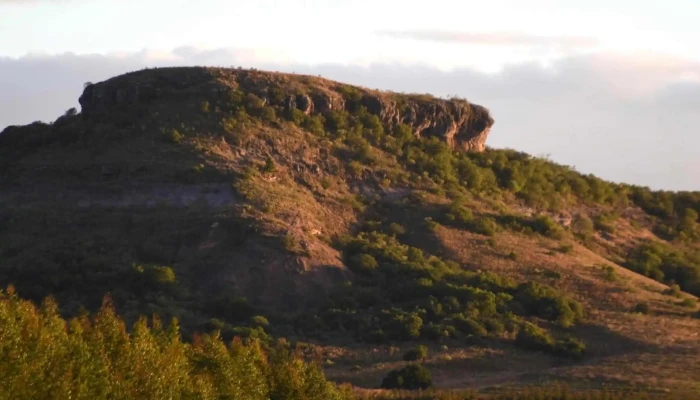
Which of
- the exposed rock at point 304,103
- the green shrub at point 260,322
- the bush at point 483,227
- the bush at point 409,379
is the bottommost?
the bush at point 409,379

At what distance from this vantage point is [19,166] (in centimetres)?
5938

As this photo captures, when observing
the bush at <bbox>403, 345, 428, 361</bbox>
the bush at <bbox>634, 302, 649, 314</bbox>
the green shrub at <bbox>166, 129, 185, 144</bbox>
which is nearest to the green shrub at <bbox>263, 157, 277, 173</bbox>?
the green shrub at <bbox>166, 129, 185, 144</bbox>

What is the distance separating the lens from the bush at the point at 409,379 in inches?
1703

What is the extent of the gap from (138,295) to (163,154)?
31.0ft

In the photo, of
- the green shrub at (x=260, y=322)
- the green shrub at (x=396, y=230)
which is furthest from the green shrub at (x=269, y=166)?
the green shrub at (x=260, y=322)

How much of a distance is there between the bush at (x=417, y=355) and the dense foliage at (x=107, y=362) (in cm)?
1761

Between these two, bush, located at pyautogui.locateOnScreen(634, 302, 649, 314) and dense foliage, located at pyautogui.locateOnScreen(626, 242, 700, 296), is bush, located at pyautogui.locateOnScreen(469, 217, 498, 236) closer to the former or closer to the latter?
dense foliage, located at pyautogui.locateOnScreen(626, 242, 700, 296)

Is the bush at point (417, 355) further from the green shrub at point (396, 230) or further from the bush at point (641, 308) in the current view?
the green shrub at point (396, 230)

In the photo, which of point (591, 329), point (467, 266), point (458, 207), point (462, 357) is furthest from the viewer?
point (458, 207)

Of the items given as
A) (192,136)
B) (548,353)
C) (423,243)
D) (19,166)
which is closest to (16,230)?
(19,166)

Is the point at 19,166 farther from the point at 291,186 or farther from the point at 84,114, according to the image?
the point at 291,186

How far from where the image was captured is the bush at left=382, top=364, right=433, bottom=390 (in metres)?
43.2

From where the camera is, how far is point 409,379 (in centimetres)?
4350

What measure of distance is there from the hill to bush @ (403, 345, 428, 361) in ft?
1.46
